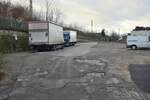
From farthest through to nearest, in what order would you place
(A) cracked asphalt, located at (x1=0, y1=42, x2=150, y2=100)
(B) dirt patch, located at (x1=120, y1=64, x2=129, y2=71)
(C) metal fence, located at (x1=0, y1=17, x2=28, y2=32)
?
(C) metal fence, located at (x1=0, y1=17, x2=28, y2=32)
(B) dirt patch, located at (x1=120, y1=64, x2=129, y2=71)
(A) cracked asphalt, located at (x1=0, y1=42, x2=150, y2=100)

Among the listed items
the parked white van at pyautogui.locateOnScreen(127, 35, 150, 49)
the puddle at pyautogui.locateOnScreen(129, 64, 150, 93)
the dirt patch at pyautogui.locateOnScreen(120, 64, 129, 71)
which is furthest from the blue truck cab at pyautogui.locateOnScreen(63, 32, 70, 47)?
the puddle at pyautogui.locateOnScreen(129, 64, 150, 93)

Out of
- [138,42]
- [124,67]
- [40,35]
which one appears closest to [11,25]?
[40,35]

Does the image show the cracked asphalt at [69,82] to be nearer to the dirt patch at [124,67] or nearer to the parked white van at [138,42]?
the dirt patch at [124,67]

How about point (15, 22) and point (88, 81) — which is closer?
point (88, 81)

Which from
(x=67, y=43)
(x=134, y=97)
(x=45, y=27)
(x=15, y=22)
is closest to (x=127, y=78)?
(x=134, y=97)

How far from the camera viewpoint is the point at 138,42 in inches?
1596

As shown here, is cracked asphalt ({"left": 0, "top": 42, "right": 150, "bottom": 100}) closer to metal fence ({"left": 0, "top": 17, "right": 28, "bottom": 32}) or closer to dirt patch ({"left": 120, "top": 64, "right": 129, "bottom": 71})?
dirt patch ({"left": 120, "top": 64, "right": 129, "bottom": 71})

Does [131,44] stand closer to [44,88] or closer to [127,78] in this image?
[127,78]

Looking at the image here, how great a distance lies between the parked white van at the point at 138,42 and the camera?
1576 inches

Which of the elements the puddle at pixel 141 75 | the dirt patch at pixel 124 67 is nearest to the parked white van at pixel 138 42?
the puddle at pixel 141 75

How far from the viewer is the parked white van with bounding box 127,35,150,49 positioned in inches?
1576

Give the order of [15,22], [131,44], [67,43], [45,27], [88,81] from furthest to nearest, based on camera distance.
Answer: [67,43]
[131,44]
[15,22]
[45,27]
[88,81]

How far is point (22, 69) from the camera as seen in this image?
17734mm

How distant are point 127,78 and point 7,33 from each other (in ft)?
67.3
